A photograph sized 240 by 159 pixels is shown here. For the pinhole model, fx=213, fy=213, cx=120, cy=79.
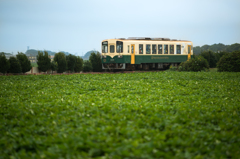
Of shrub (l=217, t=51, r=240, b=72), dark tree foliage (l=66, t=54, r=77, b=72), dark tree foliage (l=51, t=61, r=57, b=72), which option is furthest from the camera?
dark tree foliage (l=66, t=54, r=77, b=72)

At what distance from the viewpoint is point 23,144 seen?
397 centimetres

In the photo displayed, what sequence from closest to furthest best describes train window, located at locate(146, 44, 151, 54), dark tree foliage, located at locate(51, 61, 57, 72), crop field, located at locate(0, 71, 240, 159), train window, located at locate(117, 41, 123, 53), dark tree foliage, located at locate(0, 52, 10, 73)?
crop field, located at locate(0, 71, 240, 159)
dark tree foliage, located at locate(0, 52, 10, 73)
dark tree foliage, located at locate(51, 61, 57, 72)
train window, located at locate(117, 41, 123, 53)
train window, located at locate(146, 44, 151, 54)

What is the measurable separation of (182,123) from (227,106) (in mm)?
2525

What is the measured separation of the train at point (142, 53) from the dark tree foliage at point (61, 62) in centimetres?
408

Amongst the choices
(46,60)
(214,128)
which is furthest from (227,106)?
(46,60)

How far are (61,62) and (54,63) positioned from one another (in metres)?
0.72

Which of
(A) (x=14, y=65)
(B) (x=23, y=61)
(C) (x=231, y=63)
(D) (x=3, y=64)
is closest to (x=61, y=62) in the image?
(B) (x=23, y=61)

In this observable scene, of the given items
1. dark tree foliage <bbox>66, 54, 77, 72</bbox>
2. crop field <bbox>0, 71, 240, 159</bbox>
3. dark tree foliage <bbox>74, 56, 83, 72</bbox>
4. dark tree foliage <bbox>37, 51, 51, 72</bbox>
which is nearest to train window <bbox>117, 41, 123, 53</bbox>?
dark tree foliage <bbox>74, 56, 83, 72</bbox>

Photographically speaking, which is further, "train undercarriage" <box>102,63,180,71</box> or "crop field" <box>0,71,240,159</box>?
"train undercarriage" <box>102,63,180,71</box>

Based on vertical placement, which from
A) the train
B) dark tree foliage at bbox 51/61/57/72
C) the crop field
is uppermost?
the train

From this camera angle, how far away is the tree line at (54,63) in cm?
1906

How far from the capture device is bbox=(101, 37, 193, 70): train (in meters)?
22.1

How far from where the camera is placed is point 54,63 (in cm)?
2162

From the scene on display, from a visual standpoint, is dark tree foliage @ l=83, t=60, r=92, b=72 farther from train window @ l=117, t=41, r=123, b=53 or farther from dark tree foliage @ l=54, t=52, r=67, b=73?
train window @ l=117, t=41, r=123, b=53
